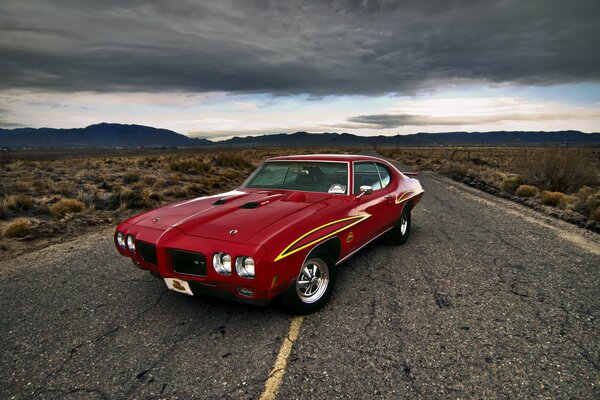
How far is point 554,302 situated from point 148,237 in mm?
4197

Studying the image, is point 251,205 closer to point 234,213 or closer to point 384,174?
point 234,213

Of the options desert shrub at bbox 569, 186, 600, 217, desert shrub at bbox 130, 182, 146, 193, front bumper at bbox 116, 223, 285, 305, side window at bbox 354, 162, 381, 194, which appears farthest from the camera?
desert shrub at bbox 130, 182, 146, 193

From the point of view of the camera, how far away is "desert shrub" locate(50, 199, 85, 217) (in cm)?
797

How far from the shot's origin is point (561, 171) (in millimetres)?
12141

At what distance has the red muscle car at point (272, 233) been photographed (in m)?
2.80

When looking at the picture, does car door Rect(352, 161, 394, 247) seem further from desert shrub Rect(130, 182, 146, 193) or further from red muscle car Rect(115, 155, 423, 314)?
desert shrub Rect(130, 182, 146, 193)

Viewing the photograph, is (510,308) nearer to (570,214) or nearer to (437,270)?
(437,270)

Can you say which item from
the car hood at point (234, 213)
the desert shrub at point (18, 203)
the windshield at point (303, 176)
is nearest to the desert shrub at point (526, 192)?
the windshield at point (303, 176)

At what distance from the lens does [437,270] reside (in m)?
4.43

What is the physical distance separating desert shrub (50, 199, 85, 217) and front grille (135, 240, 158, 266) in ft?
20.2

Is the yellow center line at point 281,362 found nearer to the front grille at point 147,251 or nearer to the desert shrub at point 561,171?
the front grille at point 147,251

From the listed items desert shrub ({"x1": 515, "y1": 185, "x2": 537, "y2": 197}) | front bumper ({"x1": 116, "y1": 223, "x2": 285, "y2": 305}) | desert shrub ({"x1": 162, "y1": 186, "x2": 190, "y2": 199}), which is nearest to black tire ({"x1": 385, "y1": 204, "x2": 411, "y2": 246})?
front bumper ({"x1": 116, "y1": 223, "x2": 285, "y2": 305})

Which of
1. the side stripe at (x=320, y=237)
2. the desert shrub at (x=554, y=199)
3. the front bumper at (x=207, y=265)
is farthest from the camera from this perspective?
the desert shrub at (x=554, y=199)

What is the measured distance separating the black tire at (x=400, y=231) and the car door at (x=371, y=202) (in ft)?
1.14
